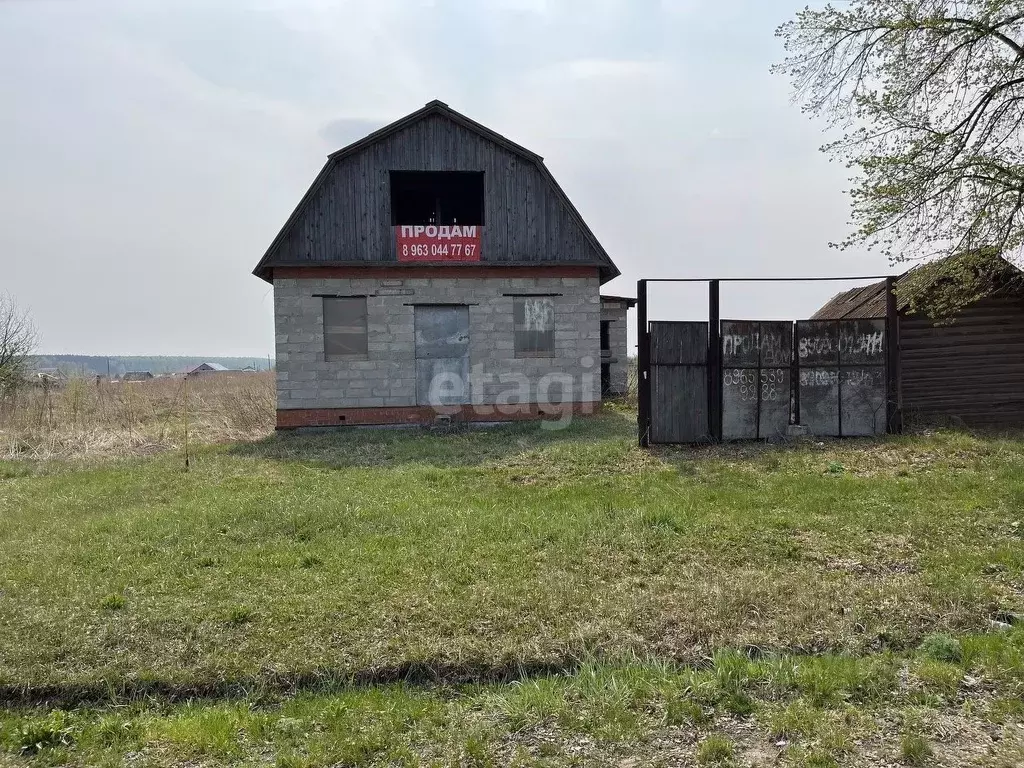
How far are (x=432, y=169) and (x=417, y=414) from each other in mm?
6002

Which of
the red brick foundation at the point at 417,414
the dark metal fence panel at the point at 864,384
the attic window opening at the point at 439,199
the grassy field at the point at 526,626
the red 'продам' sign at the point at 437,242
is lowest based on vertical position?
the grassy field at the point at 526,626

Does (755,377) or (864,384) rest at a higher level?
(755,377)

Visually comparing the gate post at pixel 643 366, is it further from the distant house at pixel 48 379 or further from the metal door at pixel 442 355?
the distant house at pixel 48 379

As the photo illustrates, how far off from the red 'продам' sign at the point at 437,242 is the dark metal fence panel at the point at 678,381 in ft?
20.2

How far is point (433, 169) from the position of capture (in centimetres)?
1598

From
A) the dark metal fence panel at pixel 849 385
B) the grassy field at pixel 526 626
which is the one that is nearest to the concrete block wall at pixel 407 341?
the dark metal fence panel at pixel 849 385

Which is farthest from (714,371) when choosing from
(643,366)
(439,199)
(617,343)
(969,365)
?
(617,343)

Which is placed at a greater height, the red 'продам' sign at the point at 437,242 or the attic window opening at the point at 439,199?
the attic window opening at the point at 439,199

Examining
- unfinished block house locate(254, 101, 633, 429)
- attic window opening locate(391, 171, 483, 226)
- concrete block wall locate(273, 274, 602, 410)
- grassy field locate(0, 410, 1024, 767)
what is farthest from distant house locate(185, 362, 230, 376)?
grassy field locate(0, 410, 1024, 767)

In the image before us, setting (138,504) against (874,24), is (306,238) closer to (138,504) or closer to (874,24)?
(138,504)

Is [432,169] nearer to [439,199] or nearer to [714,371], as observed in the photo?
[439,199]

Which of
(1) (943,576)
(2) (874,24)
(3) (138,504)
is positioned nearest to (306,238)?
(3) (138,504)

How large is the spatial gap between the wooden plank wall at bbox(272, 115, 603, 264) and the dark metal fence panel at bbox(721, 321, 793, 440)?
5.59m

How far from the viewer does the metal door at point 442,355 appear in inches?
624
